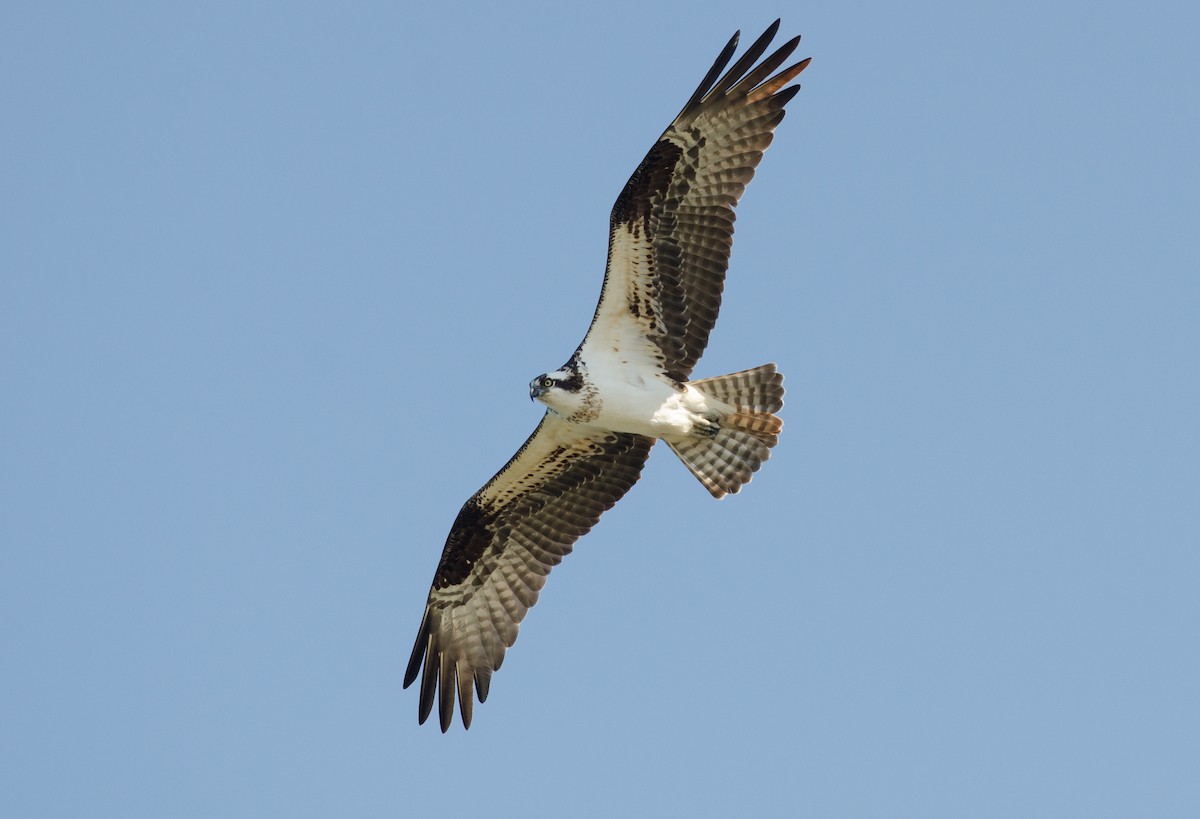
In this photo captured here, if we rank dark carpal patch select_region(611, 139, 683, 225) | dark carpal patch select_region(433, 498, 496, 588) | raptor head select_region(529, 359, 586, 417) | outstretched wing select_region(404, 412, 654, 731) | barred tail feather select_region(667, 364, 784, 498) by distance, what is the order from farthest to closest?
1. dark carpal patch select_region(433, 498, 496, 588)
2. outstretched wing select_region(404, 412, 654, 731)
3. barred tail feather select_region(667, 364, 784, 498)
4. raptor head select_region(529, 359, 586, 417)
5. dark carpal patch select_region(611, 139, 683, 225)

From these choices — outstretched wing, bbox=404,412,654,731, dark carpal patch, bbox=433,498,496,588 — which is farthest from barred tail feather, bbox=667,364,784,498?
dark carpal patch, bbox=433,498,496,588

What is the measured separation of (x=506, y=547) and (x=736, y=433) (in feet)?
6.83

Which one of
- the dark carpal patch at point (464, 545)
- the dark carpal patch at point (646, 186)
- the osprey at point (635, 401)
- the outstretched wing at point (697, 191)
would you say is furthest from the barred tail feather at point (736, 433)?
the dark carpal patch at point (464, 545)

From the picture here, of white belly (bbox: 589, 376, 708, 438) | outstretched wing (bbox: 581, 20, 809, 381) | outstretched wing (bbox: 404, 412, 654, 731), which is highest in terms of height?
outstretched wing (bbox: 581, 20, 809, 381)

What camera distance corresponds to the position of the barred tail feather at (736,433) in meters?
12.3

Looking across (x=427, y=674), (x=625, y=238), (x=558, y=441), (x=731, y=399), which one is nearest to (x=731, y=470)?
(x=731, y=399)

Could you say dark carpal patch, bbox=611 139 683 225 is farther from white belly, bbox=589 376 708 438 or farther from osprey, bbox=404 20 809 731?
white belly, bbox=589 376 708 438

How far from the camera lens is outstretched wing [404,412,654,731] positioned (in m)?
12.5

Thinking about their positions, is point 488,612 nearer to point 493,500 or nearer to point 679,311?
point 493,500

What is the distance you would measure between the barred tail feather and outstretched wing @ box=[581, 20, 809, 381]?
81cm

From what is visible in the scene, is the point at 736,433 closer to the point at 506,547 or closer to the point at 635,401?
the point at 635,401

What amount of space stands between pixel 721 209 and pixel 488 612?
376 cm

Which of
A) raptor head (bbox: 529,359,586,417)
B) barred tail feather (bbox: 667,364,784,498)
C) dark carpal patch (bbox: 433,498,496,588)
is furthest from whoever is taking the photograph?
dark carpal patch (bbox: 433,498,496,588)

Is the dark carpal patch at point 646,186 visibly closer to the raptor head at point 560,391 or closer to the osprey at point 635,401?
the osprey at point 635,401
